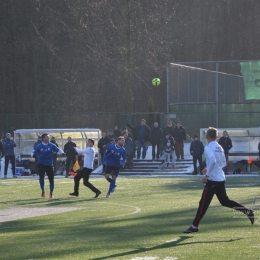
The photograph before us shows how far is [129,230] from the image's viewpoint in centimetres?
1286

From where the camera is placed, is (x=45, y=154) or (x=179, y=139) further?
(x=179, y=139)

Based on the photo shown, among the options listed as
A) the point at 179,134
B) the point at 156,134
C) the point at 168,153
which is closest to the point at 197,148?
the point at 168,153

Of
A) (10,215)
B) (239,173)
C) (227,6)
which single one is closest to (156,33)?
(227,6)

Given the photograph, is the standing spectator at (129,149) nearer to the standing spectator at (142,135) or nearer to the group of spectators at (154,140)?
the group of spectators at (154,140)

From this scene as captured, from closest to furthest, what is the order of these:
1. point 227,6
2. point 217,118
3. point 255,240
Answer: point 255,240 < point 217,118 < point 227,6

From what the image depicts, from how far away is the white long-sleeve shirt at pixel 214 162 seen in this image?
38.8 ft

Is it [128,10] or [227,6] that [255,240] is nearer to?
[128,10]

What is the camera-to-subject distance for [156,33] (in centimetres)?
4678

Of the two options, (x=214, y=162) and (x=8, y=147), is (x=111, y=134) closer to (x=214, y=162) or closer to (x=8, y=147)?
(x=8, y=147)

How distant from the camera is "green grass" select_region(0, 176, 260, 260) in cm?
1027

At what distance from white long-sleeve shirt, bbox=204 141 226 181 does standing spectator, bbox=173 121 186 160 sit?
23.3m

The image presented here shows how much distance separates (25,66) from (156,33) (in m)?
10.1

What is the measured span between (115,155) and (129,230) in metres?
7.49

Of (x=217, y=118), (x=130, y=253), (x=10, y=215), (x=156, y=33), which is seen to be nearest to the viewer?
(x=130, y=253)
